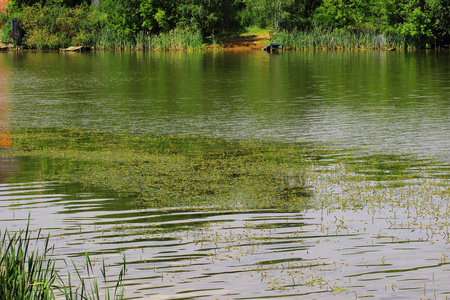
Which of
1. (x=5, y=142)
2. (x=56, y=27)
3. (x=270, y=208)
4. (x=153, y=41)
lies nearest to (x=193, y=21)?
(x=153, y=41)

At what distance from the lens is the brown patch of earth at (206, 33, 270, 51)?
262ft

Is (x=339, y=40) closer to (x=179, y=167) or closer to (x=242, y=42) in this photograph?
(x=242, y=42)

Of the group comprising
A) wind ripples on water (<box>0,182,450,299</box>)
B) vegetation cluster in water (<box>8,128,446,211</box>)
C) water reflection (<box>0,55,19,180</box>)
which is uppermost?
water reflection (<box>0,55,19,180</box>)

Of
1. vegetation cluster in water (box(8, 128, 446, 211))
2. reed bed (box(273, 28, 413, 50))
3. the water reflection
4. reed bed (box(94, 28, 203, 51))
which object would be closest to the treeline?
reed bed (box(94, 28, 203, 51))

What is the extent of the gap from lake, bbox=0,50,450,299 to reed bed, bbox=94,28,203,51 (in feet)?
158

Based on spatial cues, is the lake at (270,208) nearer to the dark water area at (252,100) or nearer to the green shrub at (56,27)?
the dark water area at (252,100)

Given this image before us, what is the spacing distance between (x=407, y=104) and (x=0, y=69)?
32.6 metres

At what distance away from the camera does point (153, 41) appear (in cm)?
7944

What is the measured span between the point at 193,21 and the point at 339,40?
729 inches

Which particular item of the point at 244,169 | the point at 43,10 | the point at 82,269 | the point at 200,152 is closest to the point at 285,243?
the point at 82,269

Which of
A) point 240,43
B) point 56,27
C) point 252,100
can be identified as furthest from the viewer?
point 56,27

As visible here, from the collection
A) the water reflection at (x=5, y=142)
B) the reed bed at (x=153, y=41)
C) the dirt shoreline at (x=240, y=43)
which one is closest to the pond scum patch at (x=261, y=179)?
the water reflection at (x=5, y=142)

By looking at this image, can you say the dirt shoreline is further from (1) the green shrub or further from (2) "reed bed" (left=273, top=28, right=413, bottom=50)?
(1) the green shrub

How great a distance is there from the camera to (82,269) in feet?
27.1
